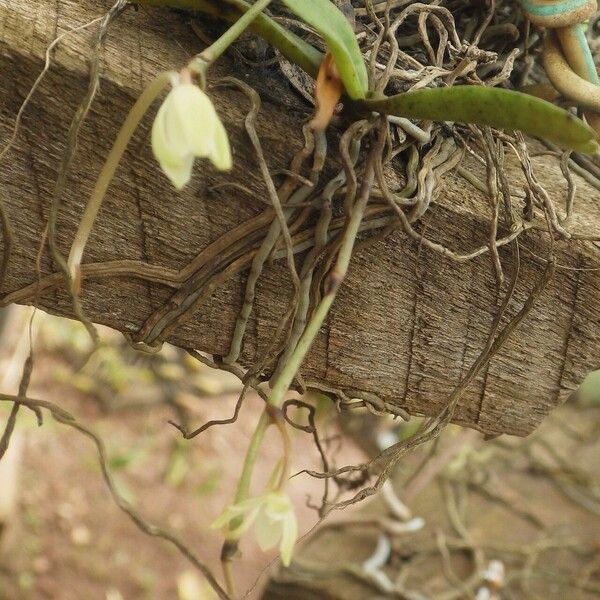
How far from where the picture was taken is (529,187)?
1.69ft

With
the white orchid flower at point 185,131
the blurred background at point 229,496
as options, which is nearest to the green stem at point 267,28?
the white orchid flower at point 185,131

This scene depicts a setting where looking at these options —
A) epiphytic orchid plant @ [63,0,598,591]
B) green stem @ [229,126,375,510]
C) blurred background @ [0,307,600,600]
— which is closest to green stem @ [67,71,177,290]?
epiphytic orchid plant @ [63,0,598,591]

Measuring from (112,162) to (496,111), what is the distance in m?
0.20

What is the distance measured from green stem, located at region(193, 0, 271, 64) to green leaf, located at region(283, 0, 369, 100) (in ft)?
0.06

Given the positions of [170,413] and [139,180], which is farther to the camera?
[170,413]

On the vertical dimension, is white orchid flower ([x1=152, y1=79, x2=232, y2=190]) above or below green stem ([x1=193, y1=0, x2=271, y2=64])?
below

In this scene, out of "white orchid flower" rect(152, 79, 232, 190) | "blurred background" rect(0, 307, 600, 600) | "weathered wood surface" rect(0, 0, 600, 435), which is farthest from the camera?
"blurred background" rect(0, 307, 600, 600)

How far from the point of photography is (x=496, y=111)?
0.39 meters

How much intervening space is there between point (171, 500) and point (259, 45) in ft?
5.51

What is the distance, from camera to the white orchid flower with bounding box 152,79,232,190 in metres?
0.34

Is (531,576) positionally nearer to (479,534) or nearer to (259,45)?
(479,534)

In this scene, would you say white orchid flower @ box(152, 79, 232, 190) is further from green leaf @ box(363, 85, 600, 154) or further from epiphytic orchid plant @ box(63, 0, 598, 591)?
green leaf @ box(363, 85, 600, 154)

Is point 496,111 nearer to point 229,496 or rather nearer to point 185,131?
point 185,131

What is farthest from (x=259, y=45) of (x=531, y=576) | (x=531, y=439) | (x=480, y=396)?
(x=531, y=439)
